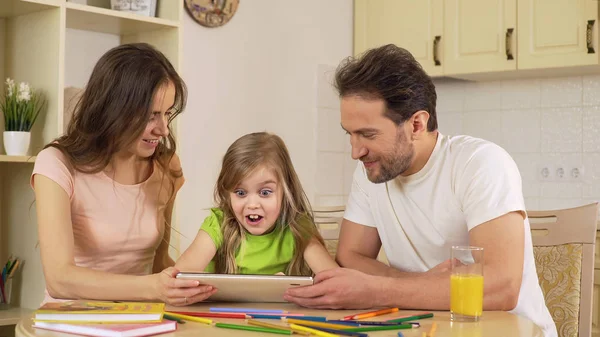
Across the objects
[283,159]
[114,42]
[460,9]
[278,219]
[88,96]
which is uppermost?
[460,9]

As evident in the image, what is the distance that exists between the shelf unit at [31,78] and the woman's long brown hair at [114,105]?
0.61 m

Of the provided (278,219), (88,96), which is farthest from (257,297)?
(88,96)

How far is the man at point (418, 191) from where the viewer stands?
5.98ft

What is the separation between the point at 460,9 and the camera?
4012mm

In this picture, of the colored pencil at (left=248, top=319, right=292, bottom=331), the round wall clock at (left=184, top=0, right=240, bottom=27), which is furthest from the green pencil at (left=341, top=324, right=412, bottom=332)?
the round wall clock at (left=184, top=0, right=240, bottom=27)

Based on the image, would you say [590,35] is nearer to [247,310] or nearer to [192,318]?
[247,310]

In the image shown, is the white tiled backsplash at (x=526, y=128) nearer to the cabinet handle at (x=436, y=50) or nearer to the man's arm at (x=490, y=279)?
the cabinet handle at (x=436, y=50)

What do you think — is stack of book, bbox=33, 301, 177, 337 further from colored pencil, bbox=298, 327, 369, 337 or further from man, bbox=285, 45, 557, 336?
man, bbox=285, 45, 557, 336

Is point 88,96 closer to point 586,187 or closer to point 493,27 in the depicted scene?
point 493,27

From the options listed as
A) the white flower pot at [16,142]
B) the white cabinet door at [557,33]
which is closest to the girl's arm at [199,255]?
the white flower pot at [16,142]

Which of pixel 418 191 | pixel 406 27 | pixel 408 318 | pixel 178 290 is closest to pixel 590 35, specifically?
pixel 406 27

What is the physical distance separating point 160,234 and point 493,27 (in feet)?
7.42

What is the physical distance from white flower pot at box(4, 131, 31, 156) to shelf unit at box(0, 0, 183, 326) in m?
0.03

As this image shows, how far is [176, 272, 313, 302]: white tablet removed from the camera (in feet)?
5.36
